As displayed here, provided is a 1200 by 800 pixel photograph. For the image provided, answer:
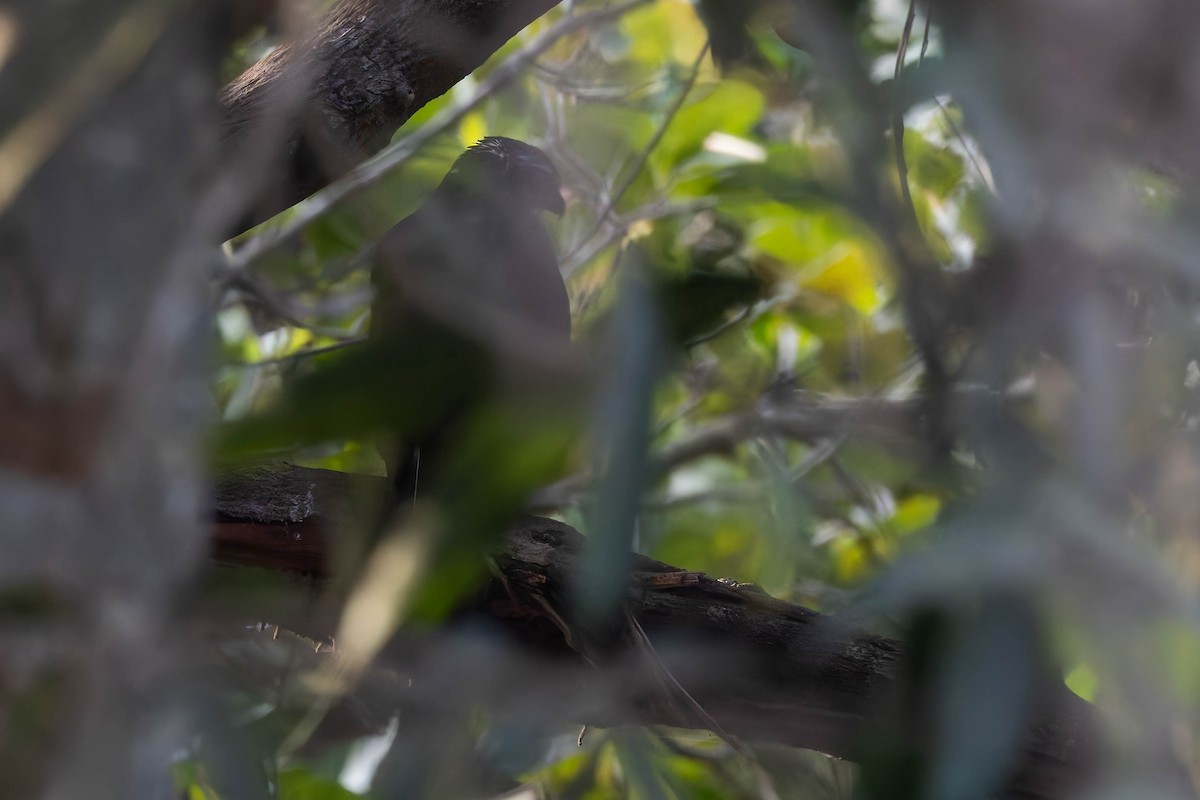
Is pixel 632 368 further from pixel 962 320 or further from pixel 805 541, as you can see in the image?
pixel 805 541

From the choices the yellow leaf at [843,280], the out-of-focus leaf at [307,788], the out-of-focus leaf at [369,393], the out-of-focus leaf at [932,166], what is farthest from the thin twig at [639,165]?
the out-of-focus leaf at [307,788]

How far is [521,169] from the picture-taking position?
1960mm

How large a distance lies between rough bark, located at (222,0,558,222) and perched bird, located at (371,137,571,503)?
119mm

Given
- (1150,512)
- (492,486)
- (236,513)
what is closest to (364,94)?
(236,513)

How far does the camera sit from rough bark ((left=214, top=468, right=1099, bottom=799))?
2.81 feet

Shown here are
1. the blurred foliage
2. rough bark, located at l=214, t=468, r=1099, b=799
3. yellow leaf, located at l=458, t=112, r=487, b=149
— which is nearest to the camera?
the blurred foliage

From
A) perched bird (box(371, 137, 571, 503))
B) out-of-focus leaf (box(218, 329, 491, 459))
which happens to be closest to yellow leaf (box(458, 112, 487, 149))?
perched bird (box(371, 137, 571, 503))

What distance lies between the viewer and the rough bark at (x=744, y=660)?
856 mm

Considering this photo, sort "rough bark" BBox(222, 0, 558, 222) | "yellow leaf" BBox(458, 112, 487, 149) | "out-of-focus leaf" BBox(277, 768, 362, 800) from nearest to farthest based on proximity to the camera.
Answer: "out-of-focus leaf" BBox(277, 768, 362, 800) → "rough bark" BBox(222, 0, 558, 222) → "yellow leaf" BBox(458, 112, 487, 149)

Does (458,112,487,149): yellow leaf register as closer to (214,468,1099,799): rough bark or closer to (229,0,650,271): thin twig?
(229,0,650,271): thin twig

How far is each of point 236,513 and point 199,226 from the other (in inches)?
17.2

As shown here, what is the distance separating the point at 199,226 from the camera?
35.2 inches

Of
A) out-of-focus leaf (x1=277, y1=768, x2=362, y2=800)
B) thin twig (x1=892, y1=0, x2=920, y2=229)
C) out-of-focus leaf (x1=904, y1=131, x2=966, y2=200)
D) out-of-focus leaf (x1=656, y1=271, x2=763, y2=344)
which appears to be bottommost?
out-of-focus leaf (x1=277, y1=768, x2=362, y2=800)

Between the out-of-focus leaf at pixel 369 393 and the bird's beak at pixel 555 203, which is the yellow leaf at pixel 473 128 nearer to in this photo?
the bird's beak at pixel 555 203
